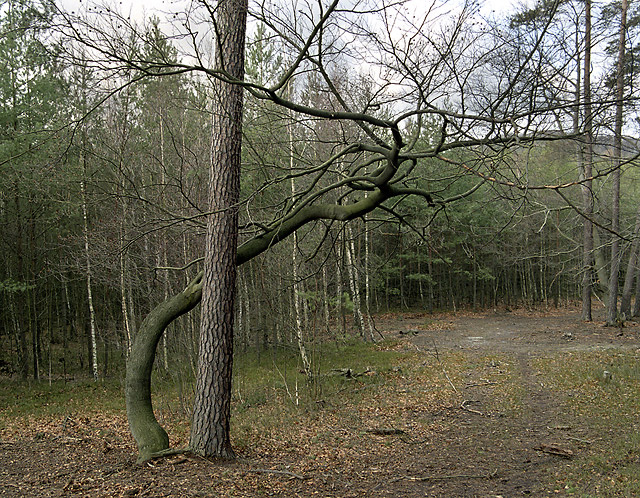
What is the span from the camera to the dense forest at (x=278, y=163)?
418cm

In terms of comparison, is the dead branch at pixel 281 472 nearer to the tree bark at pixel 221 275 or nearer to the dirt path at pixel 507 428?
the tree bark at pixel 221 275

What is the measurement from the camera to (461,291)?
3288 centimetres

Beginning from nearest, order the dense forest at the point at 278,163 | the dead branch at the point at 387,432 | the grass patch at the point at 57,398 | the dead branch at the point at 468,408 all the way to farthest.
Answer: the dense forest at the point at 278,163
the dead branch at the point at 387,432
the dead branch at the point at 468,408
the grass patch at the point at 57,398

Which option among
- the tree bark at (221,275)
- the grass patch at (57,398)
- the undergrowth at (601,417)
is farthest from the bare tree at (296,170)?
the grass patch at (57,398)

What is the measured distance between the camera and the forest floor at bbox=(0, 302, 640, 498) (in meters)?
5.18

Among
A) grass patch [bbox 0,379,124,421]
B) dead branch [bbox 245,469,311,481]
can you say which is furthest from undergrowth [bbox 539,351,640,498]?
grass patch [bbox 0,379,124,421]

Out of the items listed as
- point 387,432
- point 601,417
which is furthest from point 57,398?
point 601,417

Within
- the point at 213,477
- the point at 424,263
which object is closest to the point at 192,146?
the point at 213,477

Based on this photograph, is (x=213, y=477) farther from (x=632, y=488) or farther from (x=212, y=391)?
(x=632, y=488)

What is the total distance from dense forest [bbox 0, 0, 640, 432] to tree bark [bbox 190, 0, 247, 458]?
330mm

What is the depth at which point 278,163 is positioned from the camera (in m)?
7.29

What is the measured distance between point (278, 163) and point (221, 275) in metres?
2.17

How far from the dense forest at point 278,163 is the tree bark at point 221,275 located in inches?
13.0

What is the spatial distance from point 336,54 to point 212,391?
3.91 meters
